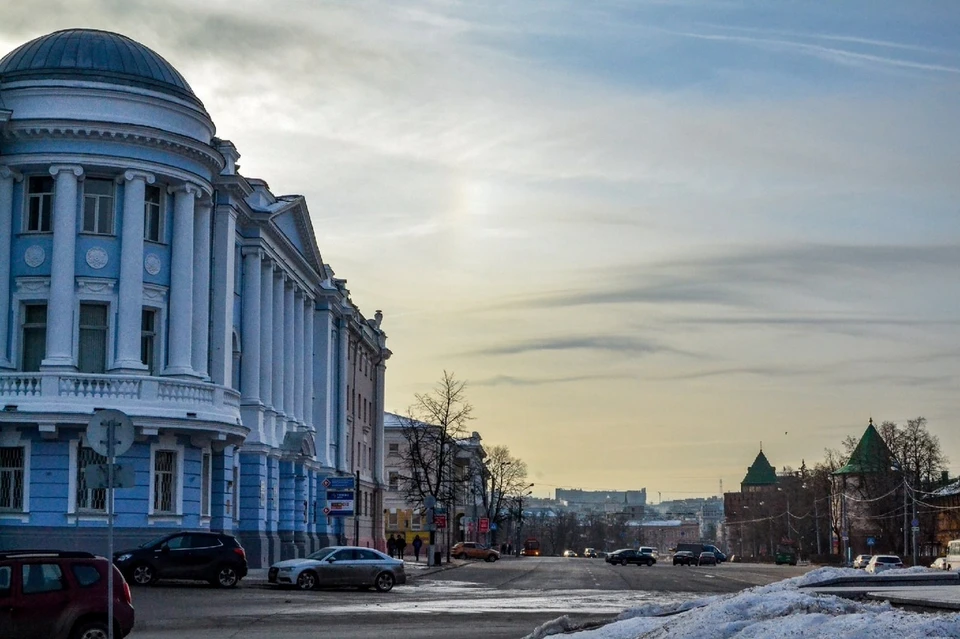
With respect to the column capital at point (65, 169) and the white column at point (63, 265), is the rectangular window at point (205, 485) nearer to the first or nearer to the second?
the white column at point (63, 265)

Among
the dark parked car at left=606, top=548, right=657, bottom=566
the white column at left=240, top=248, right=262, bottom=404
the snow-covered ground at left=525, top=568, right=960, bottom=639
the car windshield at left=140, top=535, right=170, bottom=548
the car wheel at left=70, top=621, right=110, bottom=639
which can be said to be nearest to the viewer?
the snow-covered ground at left=525, top=568, right=960, bottom=639

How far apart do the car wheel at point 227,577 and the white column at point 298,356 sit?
2180 centimetres

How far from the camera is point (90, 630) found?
18.5 metres

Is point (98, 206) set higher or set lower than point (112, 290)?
higher

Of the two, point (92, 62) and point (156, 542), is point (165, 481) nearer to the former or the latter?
point (156, 542)

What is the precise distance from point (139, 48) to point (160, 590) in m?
18.8

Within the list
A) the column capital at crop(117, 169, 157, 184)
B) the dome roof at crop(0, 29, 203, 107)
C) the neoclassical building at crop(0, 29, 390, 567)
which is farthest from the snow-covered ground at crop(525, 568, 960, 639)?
the dome roof at crop(0, 29, 203, 107)

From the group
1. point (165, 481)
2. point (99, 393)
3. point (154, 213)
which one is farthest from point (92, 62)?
point (165, 481)

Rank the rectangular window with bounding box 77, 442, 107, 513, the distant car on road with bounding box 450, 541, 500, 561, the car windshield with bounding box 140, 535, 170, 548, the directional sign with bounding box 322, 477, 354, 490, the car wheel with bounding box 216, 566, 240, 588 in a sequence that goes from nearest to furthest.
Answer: the car windshield with bounding box 140, 535, 170, 548
the car wheel with bounding box 216, 566, 240, 588
the rectangular window with bounding box 77, 442, 107, 513
the directional sign with bounding box 322, 477, 354, 490
the distant car on road with bounding box 450, 541, 500, 561

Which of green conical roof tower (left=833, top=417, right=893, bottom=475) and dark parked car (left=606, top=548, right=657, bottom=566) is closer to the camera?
dark parked car (left=606, top=548, right=657, bottom=566)

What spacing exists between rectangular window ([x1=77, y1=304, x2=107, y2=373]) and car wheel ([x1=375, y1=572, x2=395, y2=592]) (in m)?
10.7

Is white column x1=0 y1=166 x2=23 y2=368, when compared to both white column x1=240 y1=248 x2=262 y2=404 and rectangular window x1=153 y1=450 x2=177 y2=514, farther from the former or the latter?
white column x1=240 y1=248 x2=262 y2=404

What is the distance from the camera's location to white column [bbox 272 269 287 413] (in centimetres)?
5562

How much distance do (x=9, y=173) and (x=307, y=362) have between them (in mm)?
23795
